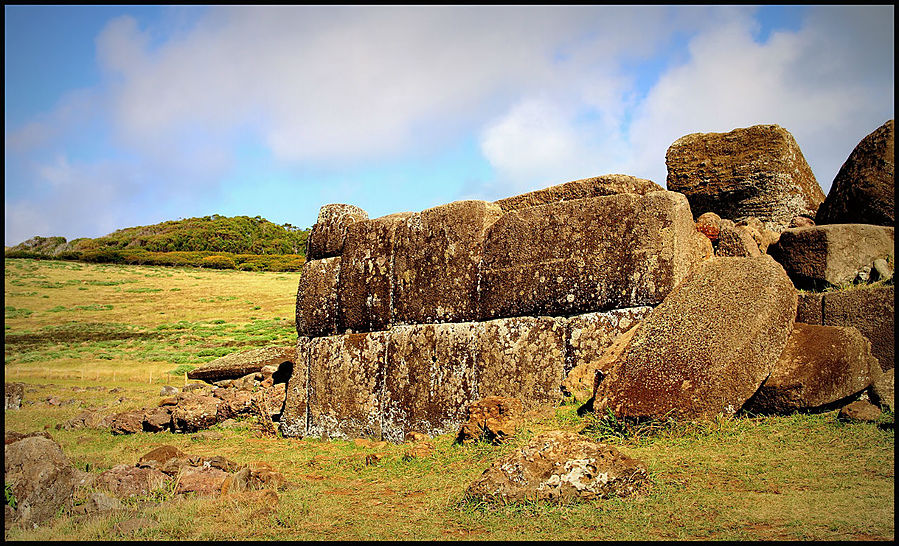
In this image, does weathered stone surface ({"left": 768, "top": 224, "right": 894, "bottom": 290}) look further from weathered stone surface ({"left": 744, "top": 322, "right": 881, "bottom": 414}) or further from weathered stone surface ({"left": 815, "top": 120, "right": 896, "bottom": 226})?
weathered stone surface ({"left": 744, "top": 322, "right": 881, "bottom": 414})

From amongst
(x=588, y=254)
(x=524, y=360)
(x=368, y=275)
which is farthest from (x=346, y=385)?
(x=588, y=254)

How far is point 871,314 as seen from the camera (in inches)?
239

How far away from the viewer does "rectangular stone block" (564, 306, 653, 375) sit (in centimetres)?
713

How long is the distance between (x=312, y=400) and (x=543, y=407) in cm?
400

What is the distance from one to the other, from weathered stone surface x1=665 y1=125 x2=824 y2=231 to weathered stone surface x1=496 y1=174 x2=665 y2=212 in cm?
154

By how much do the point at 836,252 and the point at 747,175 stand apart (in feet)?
7.97

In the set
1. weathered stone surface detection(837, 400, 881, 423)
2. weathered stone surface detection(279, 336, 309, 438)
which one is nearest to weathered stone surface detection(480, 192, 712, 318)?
weathered stone surface detection(837, 400, 881, 423)

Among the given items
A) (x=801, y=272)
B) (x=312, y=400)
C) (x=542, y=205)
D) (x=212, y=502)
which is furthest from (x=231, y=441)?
(x=801, y=272)

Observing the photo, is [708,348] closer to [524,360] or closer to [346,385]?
[524,360]

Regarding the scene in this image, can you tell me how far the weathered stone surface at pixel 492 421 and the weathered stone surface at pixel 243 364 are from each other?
9.39m

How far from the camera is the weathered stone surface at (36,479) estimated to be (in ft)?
15.9

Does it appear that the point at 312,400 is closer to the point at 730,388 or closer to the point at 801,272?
the point at 730,388

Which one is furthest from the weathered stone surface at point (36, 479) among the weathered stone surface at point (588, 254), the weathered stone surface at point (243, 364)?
the weathered stone surface at point (243, 364)

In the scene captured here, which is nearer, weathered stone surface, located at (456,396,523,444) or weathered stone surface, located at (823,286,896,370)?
weathered stone surface, located at (823,286,896,370)
